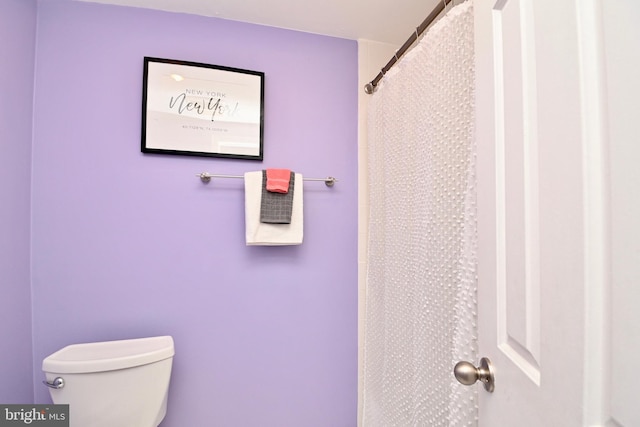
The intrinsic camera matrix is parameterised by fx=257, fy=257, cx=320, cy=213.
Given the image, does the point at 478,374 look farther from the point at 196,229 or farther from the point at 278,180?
the point at 196,229

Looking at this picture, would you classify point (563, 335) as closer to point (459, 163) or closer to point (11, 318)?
point (459, 163)

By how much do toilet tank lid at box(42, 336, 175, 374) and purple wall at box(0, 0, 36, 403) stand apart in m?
0.14

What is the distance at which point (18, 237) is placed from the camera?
41.3 inches

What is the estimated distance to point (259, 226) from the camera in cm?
125

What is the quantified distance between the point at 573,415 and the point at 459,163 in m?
0.57

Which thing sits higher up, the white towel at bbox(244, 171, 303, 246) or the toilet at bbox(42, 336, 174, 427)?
the white towel at bbox(244, 171, 303, 246)

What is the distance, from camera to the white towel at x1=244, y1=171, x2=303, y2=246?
4.06 ft


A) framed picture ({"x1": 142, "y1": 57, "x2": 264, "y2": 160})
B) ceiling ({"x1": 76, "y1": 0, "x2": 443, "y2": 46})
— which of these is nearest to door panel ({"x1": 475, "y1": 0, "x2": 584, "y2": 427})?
ceiling ({"x1": 76, "y1": 0, "x2": 443, "y2": 46})

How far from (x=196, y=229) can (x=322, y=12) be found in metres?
1.22

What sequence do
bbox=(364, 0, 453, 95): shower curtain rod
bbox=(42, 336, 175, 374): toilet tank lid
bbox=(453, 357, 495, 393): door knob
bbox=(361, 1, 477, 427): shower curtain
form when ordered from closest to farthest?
bbox=(453, 357, 495, 393): door knob < bbox=(361, 1, 477, 427): shower curtain < bbox=(364, 0, 453, 95): shower curtain rod < bbox=(42, 336, 175, 374): toilet tank lid

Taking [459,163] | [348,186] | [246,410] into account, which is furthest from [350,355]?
[459,163]

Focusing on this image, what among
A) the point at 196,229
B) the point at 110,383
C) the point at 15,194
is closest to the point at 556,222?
the point at 196,229

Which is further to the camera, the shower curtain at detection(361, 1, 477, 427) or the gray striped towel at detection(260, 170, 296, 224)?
the gray striped towel at detection(260, 170, 296, 224)

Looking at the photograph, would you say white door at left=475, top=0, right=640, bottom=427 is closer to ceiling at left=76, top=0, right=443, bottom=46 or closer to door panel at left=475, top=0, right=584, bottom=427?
door panel at left=475, top=0, right=584, bottom=427
